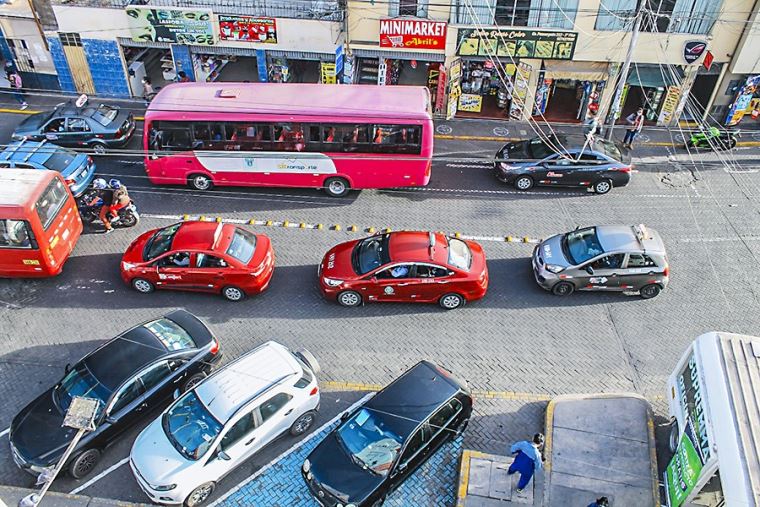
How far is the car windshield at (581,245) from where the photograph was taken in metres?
16.3

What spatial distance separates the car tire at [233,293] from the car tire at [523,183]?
9.93 m

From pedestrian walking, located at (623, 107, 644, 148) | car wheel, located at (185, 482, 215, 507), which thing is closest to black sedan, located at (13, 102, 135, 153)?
car wheel, located at (185, 482, 215, 507)

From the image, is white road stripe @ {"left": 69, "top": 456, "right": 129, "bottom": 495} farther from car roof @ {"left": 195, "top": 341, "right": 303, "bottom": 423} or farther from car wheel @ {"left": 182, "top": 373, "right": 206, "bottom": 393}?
car roof @ {"left": 195, "top": 341, "right": 303, "bottom": 423}

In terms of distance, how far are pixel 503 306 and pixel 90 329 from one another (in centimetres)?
1058

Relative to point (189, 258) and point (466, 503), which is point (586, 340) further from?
point (189, 258)

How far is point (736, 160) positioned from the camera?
22.9 m

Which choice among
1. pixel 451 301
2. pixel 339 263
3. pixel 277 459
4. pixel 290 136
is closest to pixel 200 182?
pixel 290 136

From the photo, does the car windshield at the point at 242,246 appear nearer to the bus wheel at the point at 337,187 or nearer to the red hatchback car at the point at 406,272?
the red hatchback car at the point at 406,272

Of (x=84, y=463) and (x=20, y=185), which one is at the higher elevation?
(x=20, y=185)

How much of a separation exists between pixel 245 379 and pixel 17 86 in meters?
19.7

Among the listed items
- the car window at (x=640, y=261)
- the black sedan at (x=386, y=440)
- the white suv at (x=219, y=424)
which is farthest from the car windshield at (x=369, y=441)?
the car window at (x=640, y=261)

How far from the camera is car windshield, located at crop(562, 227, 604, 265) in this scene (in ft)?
53.5

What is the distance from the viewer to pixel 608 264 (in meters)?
16.2

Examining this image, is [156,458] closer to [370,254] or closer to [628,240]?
[370,254]
